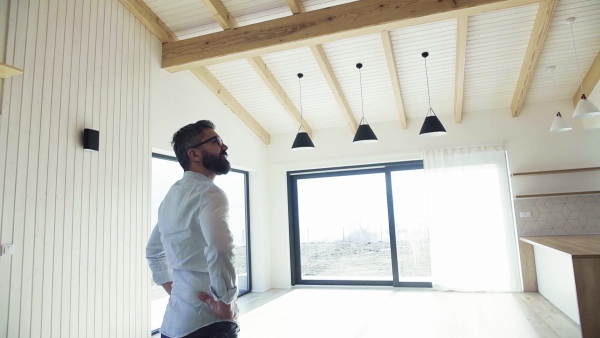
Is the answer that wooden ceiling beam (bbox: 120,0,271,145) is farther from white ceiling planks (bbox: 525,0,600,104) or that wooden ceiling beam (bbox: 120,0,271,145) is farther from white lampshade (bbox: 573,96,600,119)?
white lampshade (bbox: 573,96,600,119)

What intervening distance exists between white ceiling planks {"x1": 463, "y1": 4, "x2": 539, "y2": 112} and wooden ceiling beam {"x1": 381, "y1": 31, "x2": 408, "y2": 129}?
0.86m

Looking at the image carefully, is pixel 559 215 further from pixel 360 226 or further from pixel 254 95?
pixel 254 95

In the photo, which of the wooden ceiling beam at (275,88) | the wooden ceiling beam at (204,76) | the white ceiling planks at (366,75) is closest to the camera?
the wooden ceiling beam at (204,76)

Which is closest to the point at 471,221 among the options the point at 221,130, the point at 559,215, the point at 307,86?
the point at 559,215

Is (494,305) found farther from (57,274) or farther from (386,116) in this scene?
(57,274)

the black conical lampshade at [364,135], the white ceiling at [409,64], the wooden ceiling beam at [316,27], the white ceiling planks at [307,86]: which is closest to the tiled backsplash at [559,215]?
the white ceiling at [409,64]

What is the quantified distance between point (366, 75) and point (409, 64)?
0.56 meters

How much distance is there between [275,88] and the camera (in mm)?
5023

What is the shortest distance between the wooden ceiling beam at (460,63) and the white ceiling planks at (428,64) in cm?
15

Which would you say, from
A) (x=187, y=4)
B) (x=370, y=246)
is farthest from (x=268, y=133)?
(x=187, y=4)

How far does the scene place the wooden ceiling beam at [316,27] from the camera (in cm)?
328

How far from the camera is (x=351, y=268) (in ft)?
20.5

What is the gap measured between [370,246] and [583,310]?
3324mm

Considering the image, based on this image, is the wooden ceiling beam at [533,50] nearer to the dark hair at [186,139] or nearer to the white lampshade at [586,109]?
the white lampshade at [586,109]
